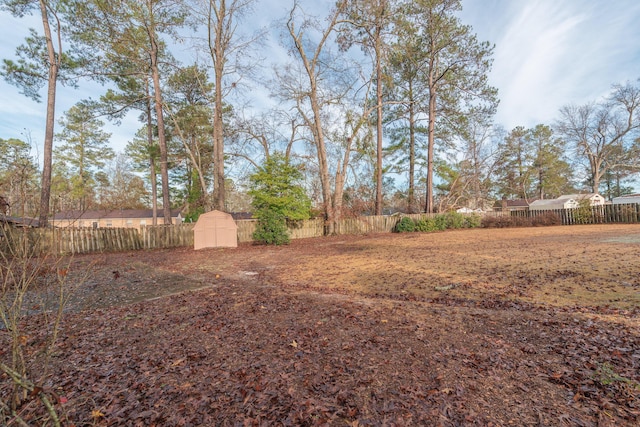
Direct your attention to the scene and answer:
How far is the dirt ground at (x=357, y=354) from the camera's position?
1.86 m

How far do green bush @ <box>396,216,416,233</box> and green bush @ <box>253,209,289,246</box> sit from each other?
920cm

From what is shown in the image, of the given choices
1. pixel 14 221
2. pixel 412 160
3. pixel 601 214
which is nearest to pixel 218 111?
pixel 14 221

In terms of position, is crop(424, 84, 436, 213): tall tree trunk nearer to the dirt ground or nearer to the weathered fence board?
the weathered fence board

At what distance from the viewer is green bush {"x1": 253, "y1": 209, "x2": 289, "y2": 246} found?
13.7 m

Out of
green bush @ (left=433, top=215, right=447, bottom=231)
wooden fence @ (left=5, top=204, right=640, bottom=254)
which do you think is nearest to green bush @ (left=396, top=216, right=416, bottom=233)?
wooden fence @ (left=5, top=204, right=640, bottom=254)

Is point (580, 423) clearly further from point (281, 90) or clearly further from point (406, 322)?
point (281, 90)

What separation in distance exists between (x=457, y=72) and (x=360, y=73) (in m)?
6.77

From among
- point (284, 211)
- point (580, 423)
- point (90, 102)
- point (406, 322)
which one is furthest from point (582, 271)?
point (90, 102)

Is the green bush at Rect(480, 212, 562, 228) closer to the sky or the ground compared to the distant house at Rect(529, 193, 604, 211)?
closer to the ground

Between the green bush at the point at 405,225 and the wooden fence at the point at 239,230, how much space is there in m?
0.54

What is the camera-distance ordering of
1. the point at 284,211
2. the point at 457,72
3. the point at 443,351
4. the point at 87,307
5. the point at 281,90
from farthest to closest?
the point at 457,72
the point at 281,90
the point at 284,211
the point at 87,307
the point at 443,351

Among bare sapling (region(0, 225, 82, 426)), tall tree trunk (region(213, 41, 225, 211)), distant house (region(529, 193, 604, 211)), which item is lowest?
bare sapling (region(0, 225, 82, 426))

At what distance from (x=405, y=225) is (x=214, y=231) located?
1283 cm

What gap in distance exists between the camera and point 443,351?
8.57 feet
